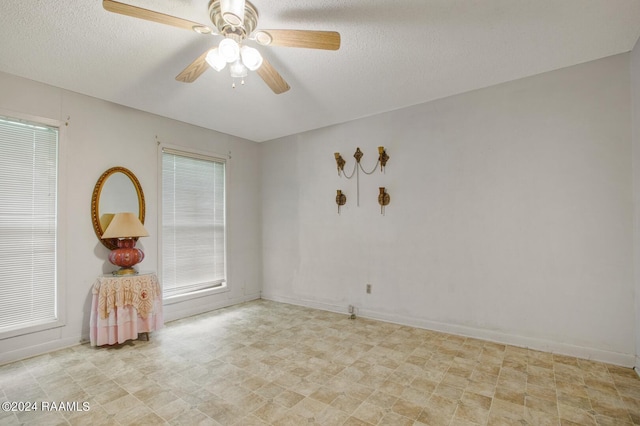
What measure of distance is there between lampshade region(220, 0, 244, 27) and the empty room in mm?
20

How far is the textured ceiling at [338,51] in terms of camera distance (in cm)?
203

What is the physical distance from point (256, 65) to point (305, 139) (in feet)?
8.94

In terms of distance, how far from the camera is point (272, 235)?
505cm

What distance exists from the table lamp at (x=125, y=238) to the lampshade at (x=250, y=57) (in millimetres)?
2234

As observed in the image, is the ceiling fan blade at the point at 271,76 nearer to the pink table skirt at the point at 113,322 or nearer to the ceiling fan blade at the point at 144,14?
the ceiling fan blade at the point at 144,14

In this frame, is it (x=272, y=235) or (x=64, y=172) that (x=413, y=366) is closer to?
(x=272, y=235)

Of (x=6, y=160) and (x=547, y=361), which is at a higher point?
(x=6, y=160)

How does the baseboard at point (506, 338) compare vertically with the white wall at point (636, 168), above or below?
below

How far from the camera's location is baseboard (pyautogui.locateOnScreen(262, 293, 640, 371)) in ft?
8.57

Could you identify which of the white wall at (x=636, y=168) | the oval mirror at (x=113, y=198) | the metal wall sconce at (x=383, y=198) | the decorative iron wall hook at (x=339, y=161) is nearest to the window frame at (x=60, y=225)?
the oval mirror at (x=113, y=198)

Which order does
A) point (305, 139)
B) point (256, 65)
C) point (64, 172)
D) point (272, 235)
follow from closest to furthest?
point (256, 65)
point (64, 172)
point (305, 139)
point (272, 235)

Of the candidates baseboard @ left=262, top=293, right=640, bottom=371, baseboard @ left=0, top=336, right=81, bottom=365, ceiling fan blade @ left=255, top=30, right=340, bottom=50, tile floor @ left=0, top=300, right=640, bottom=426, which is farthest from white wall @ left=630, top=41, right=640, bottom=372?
baseboard @ left=0, top=336, right=81, bottom=365

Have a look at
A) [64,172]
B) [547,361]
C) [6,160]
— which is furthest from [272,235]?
[547,361]

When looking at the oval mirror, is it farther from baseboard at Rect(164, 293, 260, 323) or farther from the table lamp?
baseboard at Rect(164, 293, 260, 323)
